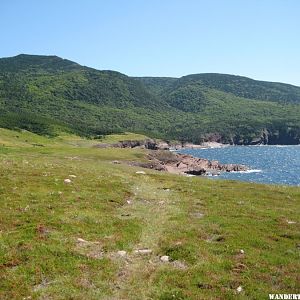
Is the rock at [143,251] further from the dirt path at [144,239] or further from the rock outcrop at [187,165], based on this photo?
the rock outcrop at [187,165]

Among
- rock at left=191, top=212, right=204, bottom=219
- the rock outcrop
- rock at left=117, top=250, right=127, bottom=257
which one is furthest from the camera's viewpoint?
the rock outcrop

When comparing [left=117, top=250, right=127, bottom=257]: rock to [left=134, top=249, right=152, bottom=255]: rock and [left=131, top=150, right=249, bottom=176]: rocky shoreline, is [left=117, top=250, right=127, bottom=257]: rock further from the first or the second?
[left=131, top=150, right=249, bottom=176]: rocky shoreline

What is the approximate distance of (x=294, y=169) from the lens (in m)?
175

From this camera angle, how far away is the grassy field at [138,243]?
18.0 meters

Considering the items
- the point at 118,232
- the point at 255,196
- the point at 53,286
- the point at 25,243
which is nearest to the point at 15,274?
the point at 53,286

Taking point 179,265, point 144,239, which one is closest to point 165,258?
point 179,265

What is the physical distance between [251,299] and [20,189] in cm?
2443

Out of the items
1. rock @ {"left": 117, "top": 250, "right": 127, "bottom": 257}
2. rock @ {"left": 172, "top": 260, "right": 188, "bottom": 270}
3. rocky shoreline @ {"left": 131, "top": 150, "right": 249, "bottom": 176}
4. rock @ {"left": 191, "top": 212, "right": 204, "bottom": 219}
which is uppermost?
rock @ {"left": 117, "top": 250, "right": 127, "bottom": 257}

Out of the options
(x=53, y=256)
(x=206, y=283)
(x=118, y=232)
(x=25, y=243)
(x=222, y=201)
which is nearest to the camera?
(x=206, y=283)

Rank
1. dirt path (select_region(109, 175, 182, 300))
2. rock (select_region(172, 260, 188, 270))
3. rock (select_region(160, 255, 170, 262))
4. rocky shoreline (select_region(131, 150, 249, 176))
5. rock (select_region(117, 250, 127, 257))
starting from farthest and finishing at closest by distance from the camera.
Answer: rocky shoreline (select_region(131, 150, 249, 176)), rock (select_region(117, 250, 127, 257)), rock (select_region(160, 255, 170, 262)), rock (select_region(172, 260, 188, 270)), dirt path (select_region(109, 175, 182, 300))

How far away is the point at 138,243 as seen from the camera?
23984 mm

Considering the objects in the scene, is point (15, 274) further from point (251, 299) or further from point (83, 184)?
point (83, 184)

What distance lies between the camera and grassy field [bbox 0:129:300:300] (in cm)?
1797

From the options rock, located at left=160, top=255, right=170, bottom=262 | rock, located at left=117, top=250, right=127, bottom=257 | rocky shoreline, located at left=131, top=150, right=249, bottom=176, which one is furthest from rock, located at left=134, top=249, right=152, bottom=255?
Result: rocky shoreline, located at left=131, top=150, right=249, bottom=176
